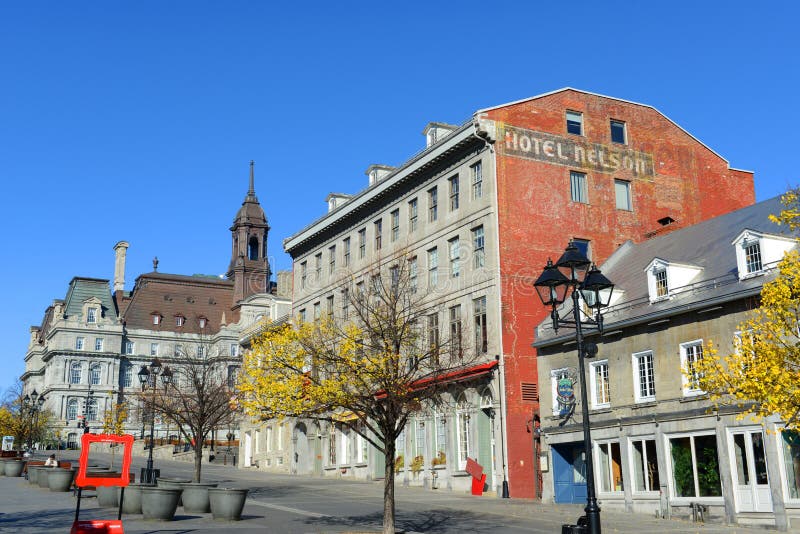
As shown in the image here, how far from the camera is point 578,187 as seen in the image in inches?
1678

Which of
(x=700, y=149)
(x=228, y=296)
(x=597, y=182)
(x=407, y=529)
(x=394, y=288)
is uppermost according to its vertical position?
(x=228, y=296)

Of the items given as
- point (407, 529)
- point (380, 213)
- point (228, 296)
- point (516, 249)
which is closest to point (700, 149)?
point (516, 249)

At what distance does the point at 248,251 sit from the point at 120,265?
24.8m

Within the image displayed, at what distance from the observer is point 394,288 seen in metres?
27.6

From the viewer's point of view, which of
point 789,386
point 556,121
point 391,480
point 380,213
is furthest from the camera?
point 380,213

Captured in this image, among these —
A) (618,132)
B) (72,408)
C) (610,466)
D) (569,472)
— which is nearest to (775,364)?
(610,466)

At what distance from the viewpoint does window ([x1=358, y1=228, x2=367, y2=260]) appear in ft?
170

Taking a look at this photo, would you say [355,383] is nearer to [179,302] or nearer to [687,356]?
[687,356]

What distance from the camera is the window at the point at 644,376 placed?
30.0 m

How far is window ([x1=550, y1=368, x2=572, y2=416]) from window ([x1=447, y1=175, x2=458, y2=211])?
1211 centimetres

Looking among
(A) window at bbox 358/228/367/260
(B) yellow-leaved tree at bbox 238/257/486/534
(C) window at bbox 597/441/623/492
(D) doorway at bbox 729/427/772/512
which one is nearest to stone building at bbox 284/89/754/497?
(A) window at bbox 358/228/367/260

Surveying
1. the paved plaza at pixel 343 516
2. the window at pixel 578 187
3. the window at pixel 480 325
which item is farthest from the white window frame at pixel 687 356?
the window at pixel 578 187

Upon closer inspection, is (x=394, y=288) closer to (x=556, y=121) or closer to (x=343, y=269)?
(x=556, y=121)

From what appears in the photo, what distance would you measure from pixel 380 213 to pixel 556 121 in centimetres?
1252
